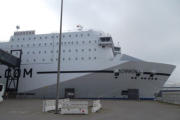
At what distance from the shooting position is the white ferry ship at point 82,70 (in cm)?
1688

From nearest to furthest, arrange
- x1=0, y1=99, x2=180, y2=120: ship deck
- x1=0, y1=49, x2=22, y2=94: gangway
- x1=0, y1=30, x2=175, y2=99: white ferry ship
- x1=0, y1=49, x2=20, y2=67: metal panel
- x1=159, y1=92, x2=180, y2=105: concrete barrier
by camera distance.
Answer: x1=0, y1=99, x2=180, y2=120: ship deck
x1=159, y1=92, x2=180, y2=105: concrete barrier
x1=0, y1=30, x2=175, y2=99: white ferry ship
x1=0, y1=49, x2=20, y2=67: metal panel
x1=0, y1=49, x2=22, y2=94: gangway

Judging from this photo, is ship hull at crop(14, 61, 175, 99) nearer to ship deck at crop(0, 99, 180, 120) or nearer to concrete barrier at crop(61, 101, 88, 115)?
ship deck at crop(0, 99, 180, 120)

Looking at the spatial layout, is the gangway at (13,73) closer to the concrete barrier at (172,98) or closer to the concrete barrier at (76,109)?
the concrete barrier at (76,109)

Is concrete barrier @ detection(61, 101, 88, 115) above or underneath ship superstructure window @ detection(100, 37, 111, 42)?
underneath

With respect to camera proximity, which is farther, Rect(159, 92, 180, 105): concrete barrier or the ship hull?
the ship hull

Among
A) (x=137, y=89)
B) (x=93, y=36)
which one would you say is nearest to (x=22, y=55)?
(x=93, y=36)

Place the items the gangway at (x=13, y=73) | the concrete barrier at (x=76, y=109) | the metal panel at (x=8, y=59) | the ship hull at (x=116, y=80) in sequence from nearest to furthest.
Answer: the concrete barrier at (x=76, y=109)
the ship hull at (x=116, y=80)
the metal panel at (x=8, y=59)
the gangway at (x=13, y=73)

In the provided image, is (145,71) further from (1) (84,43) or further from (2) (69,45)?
(2) (69,45)

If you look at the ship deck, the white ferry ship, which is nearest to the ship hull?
the white ferry ship

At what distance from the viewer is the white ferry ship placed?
1688 cm

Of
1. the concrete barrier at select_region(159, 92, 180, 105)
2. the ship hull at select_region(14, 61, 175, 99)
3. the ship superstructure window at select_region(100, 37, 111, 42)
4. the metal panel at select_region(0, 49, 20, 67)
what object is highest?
the ship superstructure window at select_region(100, 37, 111, 42)

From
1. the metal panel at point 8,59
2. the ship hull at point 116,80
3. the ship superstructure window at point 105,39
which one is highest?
the ship superstructure window at point 105,39

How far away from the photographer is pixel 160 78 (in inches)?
687

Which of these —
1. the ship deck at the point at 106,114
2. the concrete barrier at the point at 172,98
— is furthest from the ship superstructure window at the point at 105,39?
the ship deck at the point at 106,114
